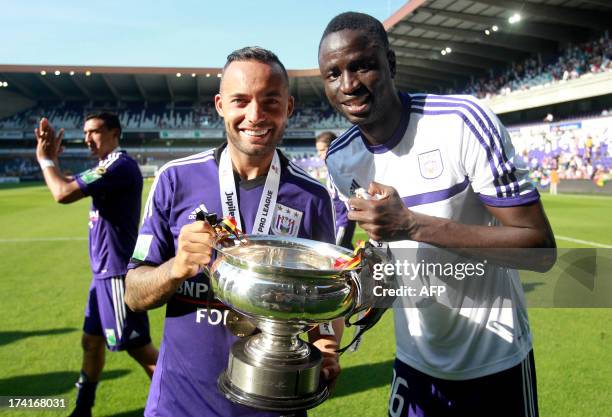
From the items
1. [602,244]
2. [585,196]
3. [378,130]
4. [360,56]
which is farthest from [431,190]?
[585,196]

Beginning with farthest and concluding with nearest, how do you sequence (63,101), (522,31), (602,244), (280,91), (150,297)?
(63,101)
(522,31)
(602,244)
(280,91)
(150,297)

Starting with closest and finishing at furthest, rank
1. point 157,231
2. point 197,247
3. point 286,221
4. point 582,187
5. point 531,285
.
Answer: point 197,247
point 157,231
point 286,221
point 531,285
point 582,187

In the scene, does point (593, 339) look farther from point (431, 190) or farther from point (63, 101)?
point (63, 101)

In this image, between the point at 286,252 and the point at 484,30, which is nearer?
the point at 286,252

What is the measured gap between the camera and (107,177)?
3666 millimetres

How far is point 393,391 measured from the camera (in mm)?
2082

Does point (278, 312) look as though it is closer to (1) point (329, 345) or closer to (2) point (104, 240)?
(1) point (329, 345)

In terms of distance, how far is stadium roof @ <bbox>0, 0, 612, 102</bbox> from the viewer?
27.5 meters

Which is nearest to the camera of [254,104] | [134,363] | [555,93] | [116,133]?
[254,104]

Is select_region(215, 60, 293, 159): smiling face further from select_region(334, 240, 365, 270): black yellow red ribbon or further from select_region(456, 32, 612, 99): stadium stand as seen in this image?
select_region(456, 32, 612, 99): stadium stand

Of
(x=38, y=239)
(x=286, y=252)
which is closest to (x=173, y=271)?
(x=286, y=252)

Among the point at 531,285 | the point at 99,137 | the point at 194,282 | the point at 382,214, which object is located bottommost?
the point at 531,285

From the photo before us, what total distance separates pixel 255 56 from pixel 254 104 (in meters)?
0.21

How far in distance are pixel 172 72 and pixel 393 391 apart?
1941 inches
